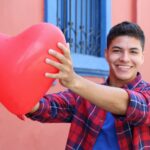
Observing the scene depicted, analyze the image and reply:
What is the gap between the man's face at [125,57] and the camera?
2.17m

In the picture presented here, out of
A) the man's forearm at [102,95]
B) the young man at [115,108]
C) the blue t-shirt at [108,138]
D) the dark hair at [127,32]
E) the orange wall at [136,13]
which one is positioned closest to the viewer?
the man's forearm at [102,95]

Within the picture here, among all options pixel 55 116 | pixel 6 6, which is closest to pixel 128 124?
pixel 55 116

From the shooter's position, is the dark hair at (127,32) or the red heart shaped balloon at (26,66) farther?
the dark hair at (127,32)

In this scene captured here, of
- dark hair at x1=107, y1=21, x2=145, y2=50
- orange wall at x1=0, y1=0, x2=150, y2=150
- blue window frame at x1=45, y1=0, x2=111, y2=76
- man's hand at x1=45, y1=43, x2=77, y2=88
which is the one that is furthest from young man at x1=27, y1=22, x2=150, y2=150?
blue window frame at x1=45, y1=0, x2=111, y2=76

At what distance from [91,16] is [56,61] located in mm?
3223

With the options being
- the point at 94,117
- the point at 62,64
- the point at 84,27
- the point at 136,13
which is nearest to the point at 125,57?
the point at 94,117

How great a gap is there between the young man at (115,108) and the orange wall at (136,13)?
2.91m

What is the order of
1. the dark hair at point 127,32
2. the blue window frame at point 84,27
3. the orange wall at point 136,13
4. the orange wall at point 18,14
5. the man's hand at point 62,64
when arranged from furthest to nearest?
the orange wall at point 136,13 < the blue window frame at point 84,27 < the orange wall at point 18,14 < the dark hair at point 127,32 < the man's hand at point 62,64

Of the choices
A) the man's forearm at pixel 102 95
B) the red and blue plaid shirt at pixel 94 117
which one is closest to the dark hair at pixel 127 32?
the red and blue plaid shirt at pixel 94 117

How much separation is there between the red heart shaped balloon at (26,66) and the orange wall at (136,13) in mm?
3438

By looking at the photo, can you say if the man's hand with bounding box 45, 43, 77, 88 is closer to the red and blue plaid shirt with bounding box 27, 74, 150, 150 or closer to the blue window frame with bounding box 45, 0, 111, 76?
the red and blue plaid shirt with bounding box 27, 74, 150, 150

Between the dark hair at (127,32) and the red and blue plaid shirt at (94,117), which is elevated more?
the dark hair at (127,32)

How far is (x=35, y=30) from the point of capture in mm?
1748

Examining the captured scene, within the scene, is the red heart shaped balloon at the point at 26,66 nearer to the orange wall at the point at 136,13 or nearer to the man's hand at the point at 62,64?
the man's hand at the point at 62,64
